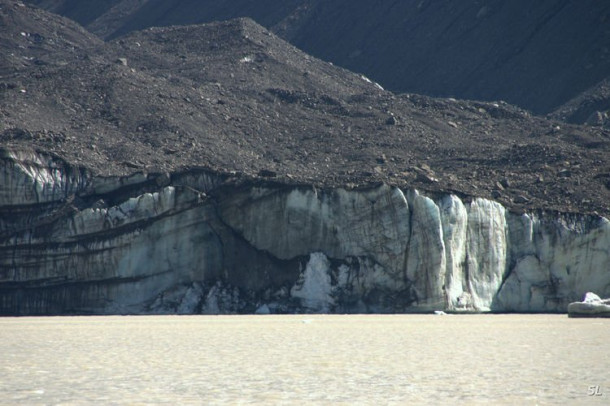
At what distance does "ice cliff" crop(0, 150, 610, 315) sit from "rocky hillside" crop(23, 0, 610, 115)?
44.2m

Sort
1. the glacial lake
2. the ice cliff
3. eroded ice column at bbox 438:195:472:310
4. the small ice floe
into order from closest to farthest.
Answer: the glacial lake < the small ice floe < eroded ice column at bbox 438:195:472:310 < the ice cliff

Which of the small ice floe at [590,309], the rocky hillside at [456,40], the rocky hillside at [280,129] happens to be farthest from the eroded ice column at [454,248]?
the rocky hillside at [456,40]

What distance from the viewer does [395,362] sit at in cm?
2075

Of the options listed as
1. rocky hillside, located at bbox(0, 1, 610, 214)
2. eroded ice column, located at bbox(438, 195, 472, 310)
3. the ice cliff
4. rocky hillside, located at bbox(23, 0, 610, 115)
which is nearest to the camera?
eroded ice column, located at bbox(438, 195, 472, 310)

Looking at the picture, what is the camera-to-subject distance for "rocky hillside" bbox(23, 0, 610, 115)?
90000mm

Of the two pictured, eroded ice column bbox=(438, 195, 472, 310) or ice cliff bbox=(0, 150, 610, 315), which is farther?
ice cliff bbox=(0, 150, 610, 315)

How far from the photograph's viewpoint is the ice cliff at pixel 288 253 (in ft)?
142

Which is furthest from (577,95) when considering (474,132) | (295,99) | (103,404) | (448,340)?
(103,404)

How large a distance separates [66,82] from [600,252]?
33.1m

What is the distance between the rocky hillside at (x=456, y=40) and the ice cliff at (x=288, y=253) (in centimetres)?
4424

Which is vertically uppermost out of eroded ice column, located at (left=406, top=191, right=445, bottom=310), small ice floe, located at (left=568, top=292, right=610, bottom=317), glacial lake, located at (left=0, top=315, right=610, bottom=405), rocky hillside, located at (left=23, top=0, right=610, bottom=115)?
rocky hillside, located at (left=23, top=0, right=610, bottom=115)

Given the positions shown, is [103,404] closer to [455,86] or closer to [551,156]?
[551,156]

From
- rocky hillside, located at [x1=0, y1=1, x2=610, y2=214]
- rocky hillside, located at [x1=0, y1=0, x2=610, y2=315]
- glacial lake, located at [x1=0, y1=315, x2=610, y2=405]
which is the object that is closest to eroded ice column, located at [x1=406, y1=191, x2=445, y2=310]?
rocky hillside, located at [x1=0, y1=0, x2=610, y2=315]

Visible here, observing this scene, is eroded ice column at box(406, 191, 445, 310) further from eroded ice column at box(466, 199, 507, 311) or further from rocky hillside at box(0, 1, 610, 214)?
rocky hillside at box(0, 1, 610, 214)
